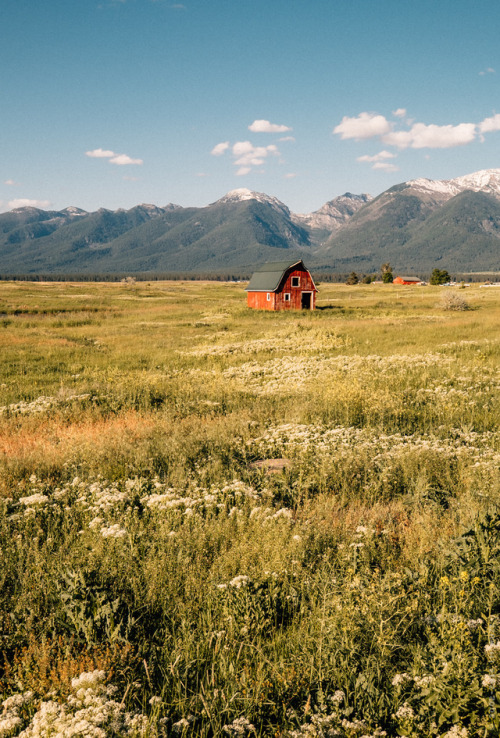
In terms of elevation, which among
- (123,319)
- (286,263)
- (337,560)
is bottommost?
(337,560)

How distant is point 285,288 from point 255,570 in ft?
163

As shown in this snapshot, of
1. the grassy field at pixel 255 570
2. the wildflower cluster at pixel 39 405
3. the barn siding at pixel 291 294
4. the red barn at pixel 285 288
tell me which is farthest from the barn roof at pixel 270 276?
the grassy field at pixel 255 570

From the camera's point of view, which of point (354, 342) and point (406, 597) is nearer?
point (406, 597)

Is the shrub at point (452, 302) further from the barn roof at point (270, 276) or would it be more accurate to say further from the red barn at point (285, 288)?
the barn roof at point (270, 276)

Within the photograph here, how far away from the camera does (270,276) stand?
54344 mm

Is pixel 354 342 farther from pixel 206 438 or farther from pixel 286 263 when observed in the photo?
pixel 286 263

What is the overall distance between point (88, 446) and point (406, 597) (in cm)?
683

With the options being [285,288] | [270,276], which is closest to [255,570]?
[285,288]

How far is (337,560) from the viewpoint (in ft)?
16.9

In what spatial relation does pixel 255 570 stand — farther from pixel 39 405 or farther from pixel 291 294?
pixel 291 294

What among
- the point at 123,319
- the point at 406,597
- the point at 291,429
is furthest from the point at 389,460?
the point at 123,319

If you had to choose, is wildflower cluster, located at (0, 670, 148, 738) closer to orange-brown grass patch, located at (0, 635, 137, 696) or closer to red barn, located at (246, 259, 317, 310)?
orange-brown grass patch, located at (0, 635, 137, 696)

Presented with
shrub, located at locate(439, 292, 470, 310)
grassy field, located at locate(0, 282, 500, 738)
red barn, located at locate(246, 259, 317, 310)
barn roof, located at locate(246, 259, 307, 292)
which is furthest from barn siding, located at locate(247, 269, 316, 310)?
grassy field, located at locate(0, 282, 500, 738)

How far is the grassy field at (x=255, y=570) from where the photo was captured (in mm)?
3199
